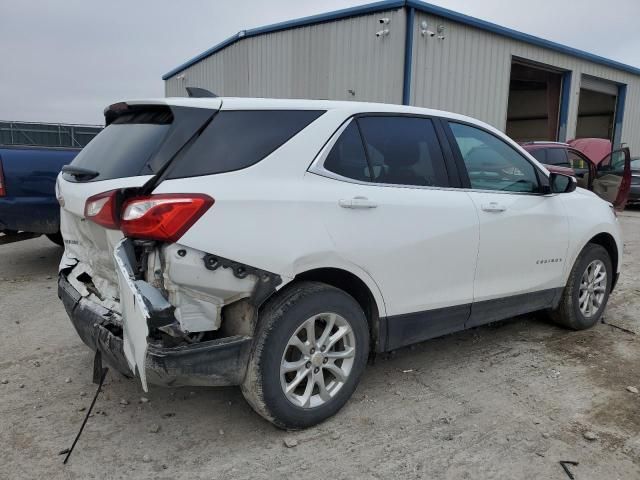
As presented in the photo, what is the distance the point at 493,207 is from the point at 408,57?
9406mm

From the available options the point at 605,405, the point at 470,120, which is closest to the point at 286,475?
the point at 605,405

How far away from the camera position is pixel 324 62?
13.4 m

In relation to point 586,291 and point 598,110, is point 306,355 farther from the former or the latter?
point 598,110

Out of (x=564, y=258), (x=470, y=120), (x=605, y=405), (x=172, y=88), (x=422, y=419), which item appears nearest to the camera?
(x=422, y=419)

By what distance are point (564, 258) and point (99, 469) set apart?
139 inches

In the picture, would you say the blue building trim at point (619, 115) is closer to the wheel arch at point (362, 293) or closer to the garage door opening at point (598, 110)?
the garage door opening at point (598, 110)

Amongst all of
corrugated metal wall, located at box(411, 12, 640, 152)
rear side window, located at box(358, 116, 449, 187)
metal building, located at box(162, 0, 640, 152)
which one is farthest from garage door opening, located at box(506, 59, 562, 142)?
rear side window, located at box(358, 116, 449, 187)

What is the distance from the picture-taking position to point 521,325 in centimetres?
469

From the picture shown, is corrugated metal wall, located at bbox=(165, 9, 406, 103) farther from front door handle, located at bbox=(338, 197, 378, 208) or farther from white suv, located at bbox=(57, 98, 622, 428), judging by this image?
front door handle, located at bbox=(338, 197, 378, 208)

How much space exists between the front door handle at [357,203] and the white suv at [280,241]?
13 millimetres

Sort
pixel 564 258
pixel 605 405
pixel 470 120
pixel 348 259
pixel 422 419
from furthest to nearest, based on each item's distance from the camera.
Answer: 1. pixel 564 258
2. pixel 470 120
3. pixel 605 405
4. pixel 422 419
5. pixel 348 259

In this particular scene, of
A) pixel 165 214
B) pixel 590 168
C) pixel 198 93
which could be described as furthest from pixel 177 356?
pixel 590 168

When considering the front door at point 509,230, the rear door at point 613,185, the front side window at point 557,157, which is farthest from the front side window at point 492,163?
the front side window at point 557,157

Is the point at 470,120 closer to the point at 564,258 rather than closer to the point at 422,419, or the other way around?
the point at 564,258
